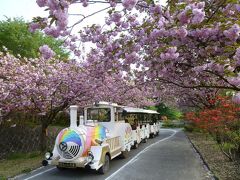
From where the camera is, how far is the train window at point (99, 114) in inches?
518

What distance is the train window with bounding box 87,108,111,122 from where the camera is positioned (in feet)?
43.2

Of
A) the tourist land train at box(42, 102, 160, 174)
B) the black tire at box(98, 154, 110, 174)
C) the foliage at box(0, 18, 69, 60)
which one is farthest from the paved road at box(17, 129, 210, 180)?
the foliage at box(0, 18, 69, 60)

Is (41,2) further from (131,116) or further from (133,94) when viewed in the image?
(133,94)

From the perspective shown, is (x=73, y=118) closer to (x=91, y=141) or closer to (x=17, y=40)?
(x=91, y=141)

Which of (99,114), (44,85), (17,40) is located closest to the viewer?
(99,114)

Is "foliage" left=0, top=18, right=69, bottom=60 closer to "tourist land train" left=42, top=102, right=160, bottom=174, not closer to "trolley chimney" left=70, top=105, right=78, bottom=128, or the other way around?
"tourist land train" left=42, top=102, right=160, bottom=174

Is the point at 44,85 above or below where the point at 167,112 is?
below

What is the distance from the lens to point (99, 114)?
13.3m

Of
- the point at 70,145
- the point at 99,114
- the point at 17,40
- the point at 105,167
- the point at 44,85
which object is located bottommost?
the point at 105,167

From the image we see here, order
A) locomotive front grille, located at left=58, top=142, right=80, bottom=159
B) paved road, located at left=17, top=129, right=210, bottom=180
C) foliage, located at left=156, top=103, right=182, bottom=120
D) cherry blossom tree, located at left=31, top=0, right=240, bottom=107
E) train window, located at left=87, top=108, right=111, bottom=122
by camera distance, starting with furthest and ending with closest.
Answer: foliage, located at left=156, top=103, right=182, bottom=120 < train window, located at left=87, top=108, right=111, bottom=122 < locomotive front grille, located at left=58, top=142, right=80, bottom=159 < paved road, located at left=17, top=129, right=210, bottom=180 < cherry blossom tree, located at left=31, top=0, right=240, bottom=107

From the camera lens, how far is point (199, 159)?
14.6 metres

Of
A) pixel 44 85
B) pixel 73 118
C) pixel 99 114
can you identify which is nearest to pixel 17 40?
pixel 44 85

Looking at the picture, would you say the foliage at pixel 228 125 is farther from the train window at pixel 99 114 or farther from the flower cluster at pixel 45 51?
the flower cluster at pixel 45 51

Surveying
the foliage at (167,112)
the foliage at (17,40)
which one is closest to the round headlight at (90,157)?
the foliage at (17,40)
